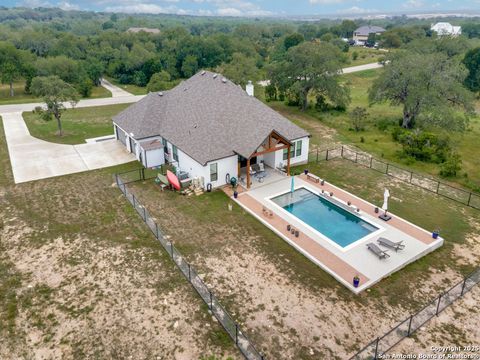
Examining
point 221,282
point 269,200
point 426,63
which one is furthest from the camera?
point 426,63

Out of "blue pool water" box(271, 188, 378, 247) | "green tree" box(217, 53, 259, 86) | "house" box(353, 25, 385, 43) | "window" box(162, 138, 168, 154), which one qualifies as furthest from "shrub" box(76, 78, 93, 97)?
"house" box(353, 25, 385, 43)

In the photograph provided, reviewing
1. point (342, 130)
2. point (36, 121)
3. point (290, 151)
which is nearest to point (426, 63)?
point (342, 130)

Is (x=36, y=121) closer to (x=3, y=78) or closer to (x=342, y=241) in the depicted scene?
(x=3, y=78)

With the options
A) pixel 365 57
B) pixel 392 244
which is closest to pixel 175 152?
pixel 392 244

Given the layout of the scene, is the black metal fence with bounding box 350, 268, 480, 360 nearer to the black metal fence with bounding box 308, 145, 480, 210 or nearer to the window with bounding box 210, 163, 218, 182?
the black metal fence with bounding box 308, 145, 480, 210

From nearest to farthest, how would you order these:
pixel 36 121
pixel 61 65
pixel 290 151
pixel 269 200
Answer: pixel 269 200 < pixel 290 151 < pixel 36 121 < pixel 61 65

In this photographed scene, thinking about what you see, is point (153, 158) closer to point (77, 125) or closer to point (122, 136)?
point (122, 136)

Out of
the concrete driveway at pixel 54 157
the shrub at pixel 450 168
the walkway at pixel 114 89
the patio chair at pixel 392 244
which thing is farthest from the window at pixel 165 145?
the walkway at pixel 114 89
